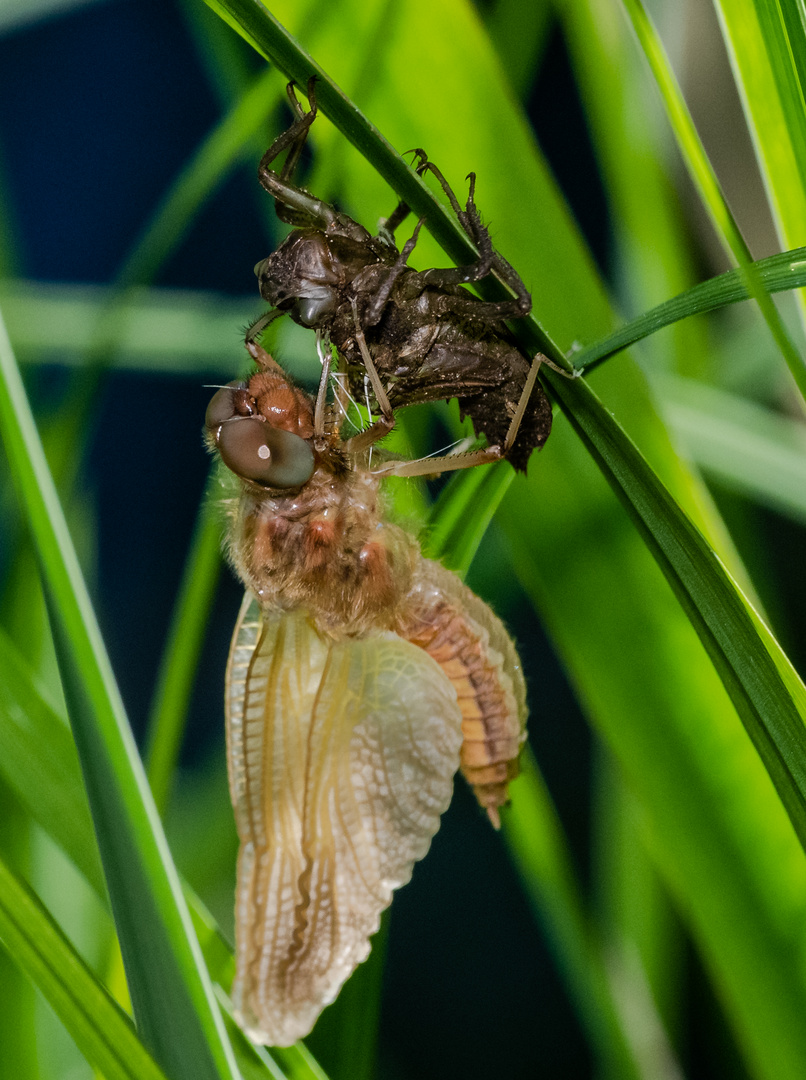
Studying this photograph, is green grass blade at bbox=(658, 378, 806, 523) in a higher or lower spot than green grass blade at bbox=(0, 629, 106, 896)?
higher

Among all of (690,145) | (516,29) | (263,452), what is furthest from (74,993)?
(516,29)

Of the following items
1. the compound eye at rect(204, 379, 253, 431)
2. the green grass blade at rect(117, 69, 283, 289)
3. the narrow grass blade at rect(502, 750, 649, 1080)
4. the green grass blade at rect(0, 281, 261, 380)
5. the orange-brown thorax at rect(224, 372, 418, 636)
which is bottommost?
the narrow grass blade at rect(502, 750, 649, 1080)

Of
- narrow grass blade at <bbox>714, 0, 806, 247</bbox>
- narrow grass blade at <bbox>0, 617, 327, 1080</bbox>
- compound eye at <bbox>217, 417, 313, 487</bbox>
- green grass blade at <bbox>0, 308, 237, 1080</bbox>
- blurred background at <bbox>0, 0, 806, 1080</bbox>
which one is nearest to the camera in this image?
green grass blade at <bbox>0, 308, 237, 1080</bbox>

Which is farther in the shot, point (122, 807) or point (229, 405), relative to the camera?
point (229, 405)

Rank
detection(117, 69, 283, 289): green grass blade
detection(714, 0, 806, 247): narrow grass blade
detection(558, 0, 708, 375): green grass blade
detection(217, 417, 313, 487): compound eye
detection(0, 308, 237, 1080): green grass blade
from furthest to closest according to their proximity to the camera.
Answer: detection(558, 0, 708, 375): green grass blade
detection(117, 69, 283, 289): green grass blade
detection(217, 417, 313, 487): compound eye
detection(714, 0, 806, 247): narrow grass blade
detection(0, 308, 237, 1080): green grass blade

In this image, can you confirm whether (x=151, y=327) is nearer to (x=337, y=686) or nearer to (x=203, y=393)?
(x=337, y=686)

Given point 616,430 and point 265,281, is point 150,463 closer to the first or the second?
point 265,281

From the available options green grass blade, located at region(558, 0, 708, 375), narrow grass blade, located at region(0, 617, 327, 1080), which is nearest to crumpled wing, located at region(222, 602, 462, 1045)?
narrow grass blade, located at region(0, 617, 327, 1080)

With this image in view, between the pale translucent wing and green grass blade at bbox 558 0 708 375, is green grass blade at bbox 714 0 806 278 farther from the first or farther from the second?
the pale translucent wing
